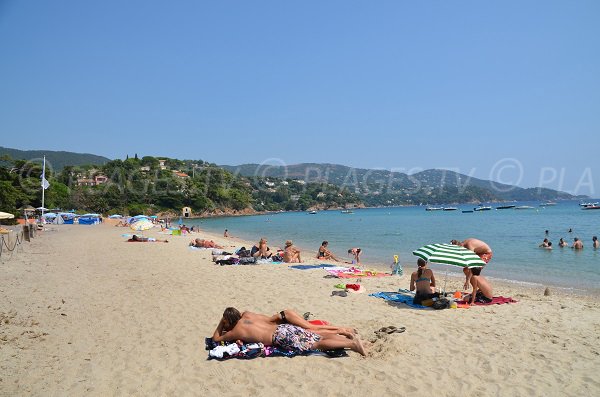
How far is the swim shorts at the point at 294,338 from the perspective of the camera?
5098 mm

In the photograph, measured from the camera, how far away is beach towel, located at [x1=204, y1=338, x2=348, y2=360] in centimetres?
500

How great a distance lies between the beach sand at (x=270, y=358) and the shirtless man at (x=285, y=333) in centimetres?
20

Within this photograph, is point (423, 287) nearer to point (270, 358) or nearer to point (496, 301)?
point (496, 301)

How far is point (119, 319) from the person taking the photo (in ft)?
22.2

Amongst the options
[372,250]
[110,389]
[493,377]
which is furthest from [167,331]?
[372,250]

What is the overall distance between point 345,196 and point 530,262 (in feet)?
475

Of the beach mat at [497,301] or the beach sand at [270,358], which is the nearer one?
the beach sand at [270,358]

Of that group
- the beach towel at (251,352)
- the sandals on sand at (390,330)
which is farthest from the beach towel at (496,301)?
the beach towel at (251,352)

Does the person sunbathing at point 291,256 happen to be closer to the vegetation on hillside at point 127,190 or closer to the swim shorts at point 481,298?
the swim shorts at point 481,298

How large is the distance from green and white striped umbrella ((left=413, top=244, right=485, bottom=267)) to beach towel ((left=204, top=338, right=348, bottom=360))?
3.09 meters

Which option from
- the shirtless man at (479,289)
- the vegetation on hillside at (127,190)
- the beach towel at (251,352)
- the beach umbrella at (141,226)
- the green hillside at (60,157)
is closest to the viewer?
the beach towel at (251,352)

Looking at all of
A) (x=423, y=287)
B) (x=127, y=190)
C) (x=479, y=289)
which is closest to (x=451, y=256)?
(x=423, y=287)

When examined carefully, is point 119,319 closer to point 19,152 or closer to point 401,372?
point 401,372

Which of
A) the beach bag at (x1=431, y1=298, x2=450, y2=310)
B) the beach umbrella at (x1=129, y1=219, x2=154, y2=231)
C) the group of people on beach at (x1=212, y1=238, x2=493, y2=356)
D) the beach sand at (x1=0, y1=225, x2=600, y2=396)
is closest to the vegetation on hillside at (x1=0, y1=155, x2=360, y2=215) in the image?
the beach umbrella at (x1=129, y1=219, x2=154, y2=231)
